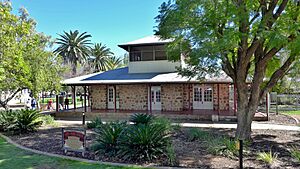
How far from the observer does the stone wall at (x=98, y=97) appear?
2255 cm

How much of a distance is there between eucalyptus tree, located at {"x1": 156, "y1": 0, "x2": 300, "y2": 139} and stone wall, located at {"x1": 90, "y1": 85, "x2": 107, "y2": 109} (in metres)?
13.0

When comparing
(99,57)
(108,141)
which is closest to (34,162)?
(108,141)

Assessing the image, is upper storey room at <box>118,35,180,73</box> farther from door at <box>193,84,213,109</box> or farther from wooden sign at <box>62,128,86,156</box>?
wooden sign at <box>62,128,86,156</box>

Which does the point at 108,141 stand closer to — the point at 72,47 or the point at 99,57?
the point at 72,47

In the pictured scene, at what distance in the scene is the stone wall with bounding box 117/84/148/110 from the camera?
21375 millimetres

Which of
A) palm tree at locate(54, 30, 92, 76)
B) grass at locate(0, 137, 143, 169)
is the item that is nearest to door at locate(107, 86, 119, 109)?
grass at locate(0, 137, 143, 169)

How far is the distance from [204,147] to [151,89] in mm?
12660

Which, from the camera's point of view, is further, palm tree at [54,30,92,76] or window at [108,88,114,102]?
palm tree at [54,30,92,76]

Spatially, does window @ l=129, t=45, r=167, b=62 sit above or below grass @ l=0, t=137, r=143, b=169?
above

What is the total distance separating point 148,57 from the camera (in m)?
22.5

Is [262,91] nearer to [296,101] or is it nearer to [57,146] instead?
[57,146]

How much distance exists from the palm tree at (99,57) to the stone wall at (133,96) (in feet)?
84.6

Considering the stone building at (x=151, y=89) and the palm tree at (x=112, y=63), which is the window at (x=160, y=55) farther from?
the palm tree at (x=112, y=63)

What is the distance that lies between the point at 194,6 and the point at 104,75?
52.1ft
